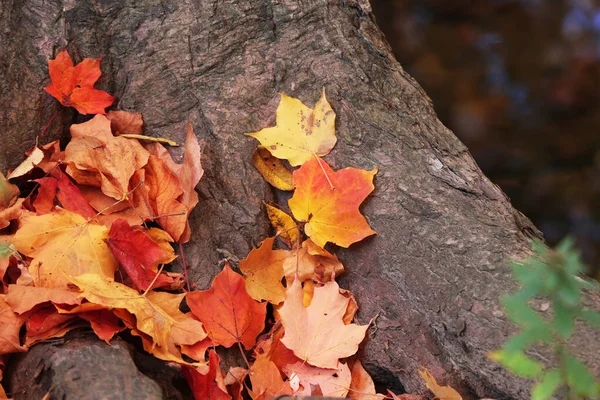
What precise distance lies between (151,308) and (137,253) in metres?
0.15

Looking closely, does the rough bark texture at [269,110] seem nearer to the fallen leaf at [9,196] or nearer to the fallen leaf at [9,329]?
the fallen leaf at [9,196]

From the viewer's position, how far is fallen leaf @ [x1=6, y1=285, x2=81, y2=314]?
53.5 inches

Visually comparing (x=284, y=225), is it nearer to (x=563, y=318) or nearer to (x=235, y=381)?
(x=235, y=381)

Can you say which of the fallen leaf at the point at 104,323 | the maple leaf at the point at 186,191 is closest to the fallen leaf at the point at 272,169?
the maple leaf at the point at 186,191

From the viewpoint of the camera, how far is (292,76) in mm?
1700

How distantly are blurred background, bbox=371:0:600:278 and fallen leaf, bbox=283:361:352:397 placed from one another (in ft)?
8.07

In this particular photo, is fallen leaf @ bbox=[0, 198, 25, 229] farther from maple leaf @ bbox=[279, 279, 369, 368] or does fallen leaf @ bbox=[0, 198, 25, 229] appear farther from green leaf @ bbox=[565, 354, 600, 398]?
green leaf @ bbox=[565, 354, 600, 398]

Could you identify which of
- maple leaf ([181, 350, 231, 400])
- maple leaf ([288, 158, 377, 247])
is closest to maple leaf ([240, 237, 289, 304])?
maple leaf ([288, 158, 377, 247])

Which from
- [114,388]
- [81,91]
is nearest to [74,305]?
[114,388]

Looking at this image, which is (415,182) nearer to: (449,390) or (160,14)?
(449,390)

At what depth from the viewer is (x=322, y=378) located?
1469 mm

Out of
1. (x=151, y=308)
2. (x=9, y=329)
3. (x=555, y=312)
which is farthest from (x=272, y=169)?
(x=555, y=312)

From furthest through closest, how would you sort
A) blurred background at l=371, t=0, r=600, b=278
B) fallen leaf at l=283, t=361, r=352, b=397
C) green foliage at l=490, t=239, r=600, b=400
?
blurred background at l=371, t=0, r=600, b=278
fallen leaf at l=283, t=361, r=352, b=397
green foliage at l=490, t=239, r=600, b=400

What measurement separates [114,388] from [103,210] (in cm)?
50
